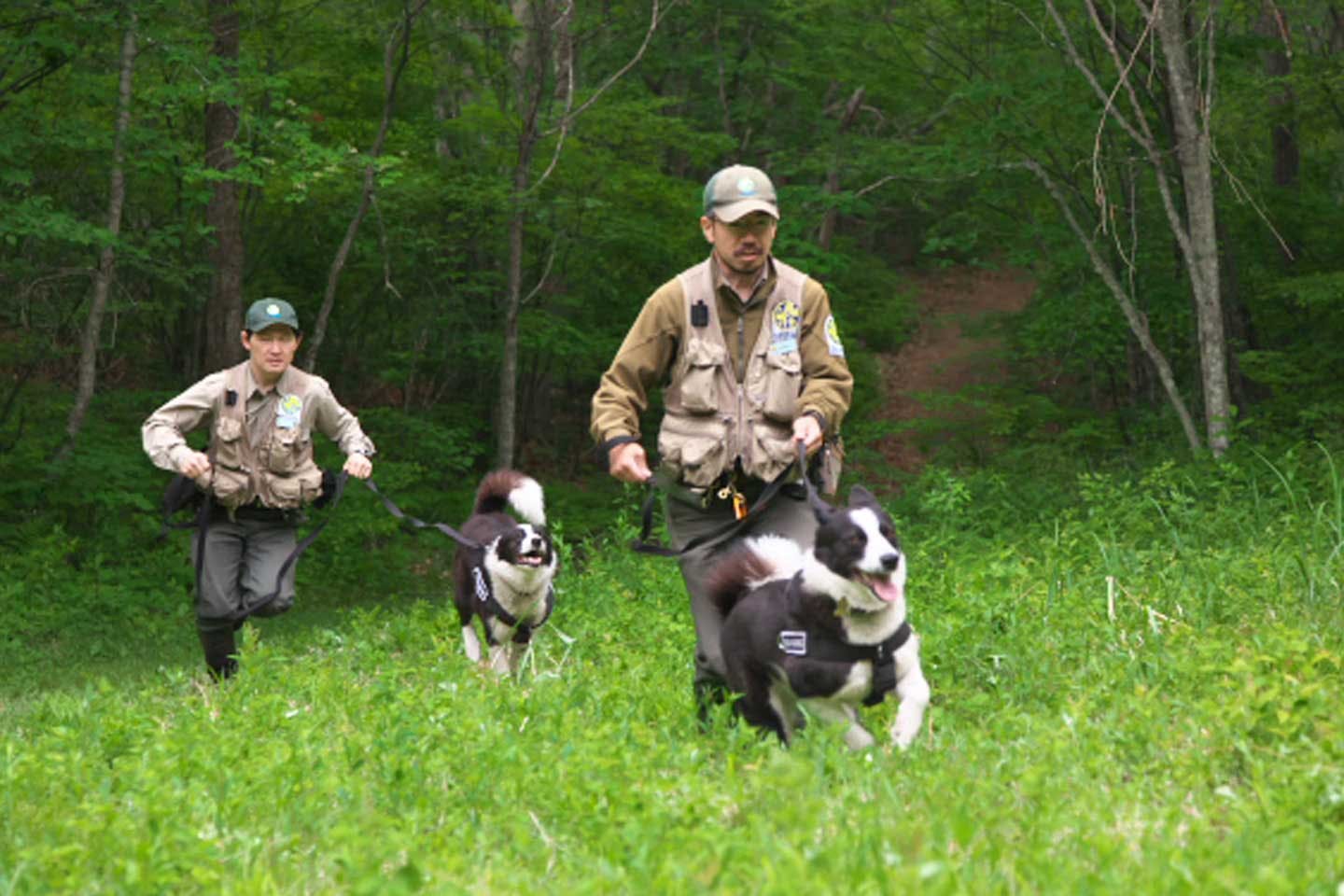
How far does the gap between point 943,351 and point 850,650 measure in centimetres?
3018

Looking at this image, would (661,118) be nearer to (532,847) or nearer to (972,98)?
(972,98)

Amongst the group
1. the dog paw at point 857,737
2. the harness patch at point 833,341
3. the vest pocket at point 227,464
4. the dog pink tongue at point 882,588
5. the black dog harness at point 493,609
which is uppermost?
the harness patch at point 833,341

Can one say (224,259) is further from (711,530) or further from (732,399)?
(732,399)

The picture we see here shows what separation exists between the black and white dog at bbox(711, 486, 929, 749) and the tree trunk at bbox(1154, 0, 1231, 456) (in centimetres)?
920

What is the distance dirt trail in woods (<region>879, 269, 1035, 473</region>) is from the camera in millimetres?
27750

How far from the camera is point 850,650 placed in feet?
17.0

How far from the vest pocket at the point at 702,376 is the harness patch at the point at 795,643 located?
43.9 inches

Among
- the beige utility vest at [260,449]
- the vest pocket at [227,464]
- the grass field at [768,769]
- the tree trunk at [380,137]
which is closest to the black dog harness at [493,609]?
the grass field at [768,769]

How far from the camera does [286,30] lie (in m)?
18.4

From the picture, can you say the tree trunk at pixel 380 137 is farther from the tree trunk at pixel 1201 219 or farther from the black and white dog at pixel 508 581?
the tree trunk at pixel 1201 219

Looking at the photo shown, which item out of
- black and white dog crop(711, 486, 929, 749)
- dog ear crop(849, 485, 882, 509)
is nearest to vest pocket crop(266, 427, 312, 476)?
black and white dog crop(711, 486, 929, 749)

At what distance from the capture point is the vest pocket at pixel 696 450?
19.6 feet

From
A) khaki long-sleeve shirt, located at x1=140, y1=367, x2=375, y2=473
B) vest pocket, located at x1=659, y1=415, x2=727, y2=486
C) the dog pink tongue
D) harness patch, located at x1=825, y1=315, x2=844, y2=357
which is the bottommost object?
khaki long-sleeve shirt, located at x1=140, y1=367, x2=375, y2=473

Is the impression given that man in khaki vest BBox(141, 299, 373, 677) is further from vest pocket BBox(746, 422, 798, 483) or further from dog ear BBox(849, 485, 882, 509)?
dog ear BBox(849, 485, 882, 509)
